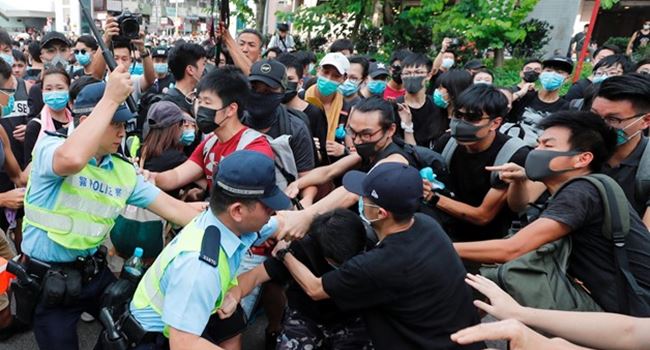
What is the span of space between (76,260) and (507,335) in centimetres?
204

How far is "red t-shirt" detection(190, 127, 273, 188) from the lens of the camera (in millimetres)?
2705

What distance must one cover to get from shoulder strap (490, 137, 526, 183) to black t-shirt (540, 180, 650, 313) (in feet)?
2.63

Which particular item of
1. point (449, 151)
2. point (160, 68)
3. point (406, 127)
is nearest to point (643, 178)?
point (449, 151)

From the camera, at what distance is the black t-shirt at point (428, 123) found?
452 cm

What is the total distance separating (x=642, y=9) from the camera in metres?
19.1

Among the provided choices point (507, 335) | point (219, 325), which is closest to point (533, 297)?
point (507, 335)

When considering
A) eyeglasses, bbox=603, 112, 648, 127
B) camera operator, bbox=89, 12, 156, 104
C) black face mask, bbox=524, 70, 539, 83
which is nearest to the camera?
eyeglasses, bbox=603, 112, 648, 127

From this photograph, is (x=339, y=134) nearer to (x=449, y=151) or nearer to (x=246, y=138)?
(x=449, y=151)

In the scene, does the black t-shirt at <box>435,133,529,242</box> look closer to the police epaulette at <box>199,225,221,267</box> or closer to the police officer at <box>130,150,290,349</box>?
the police officer at <box>130,150,290,349</box>

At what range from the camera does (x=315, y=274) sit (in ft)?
7.55

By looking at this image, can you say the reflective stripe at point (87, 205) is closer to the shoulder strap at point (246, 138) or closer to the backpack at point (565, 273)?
the shoulder strap at point (246, 138)

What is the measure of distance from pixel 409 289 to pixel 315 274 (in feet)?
1.87

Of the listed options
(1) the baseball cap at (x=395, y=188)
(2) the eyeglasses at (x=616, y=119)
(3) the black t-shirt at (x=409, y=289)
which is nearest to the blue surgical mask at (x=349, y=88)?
(2) the eyeglasses at (x=616, y=119)

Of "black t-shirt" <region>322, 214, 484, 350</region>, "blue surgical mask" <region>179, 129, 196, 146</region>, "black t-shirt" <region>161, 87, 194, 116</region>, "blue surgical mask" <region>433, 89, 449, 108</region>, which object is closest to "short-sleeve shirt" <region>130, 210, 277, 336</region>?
"black t-shirt" <region>322, 214, 484, 350</region>
